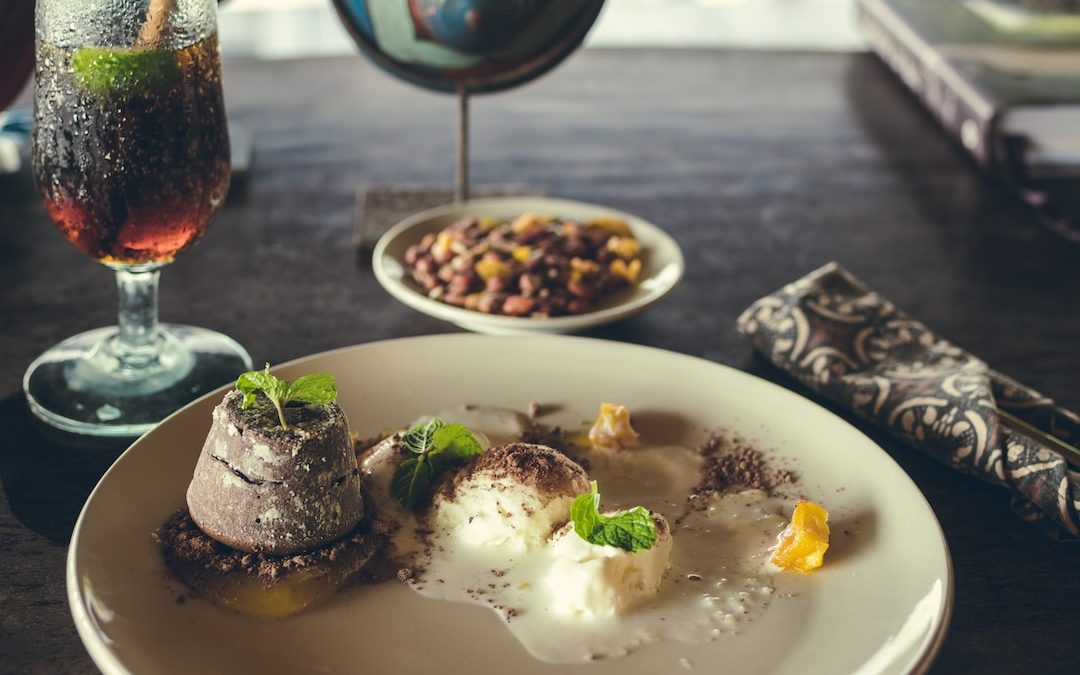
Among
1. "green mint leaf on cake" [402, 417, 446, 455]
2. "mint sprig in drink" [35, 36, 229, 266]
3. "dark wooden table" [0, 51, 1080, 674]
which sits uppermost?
"mint sprig in drink" [35, 36, 229, 266]

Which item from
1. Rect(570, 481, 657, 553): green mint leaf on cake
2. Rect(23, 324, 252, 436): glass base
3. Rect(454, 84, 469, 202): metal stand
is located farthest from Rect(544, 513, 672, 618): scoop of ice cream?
Rect(454, 84, 469, 202): metal stand

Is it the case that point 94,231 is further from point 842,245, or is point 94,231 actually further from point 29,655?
point 842,245

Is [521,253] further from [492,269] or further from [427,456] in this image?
[427,456]

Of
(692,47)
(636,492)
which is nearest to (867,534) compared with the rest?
(636,492)

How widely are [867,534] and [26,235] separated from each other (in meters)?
1.22

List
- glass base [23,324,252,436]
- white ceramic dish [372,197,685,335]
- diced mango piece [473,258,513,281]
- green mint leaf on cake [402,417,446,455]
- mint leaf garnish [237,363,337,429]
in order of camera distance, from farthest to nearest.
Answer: diced mango piece [473,258,513,281], white ceramic dish [372,197,685,335], glass base [23,324,252,436], green mint leaf on cake [402,417,446,455], mint leaf garnish [237,363,337,429]

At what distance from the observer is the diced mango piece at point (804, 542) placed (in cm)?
96

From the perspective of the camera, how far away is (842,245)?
1.74 metres

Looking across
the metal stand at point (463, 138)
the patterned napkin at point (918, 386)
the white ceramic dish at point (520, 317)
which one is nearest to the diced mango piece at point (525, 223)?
the white ceramic dish at point (520, 317)

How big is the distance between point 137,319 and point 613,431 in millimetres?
548

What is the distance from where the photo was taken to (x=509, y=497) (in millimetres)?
986

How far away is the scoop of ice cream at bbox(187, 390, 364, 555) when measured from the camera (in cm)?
93

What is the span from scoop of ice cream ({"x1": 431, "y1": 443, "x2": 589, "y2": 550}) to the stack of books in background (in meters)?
1.12

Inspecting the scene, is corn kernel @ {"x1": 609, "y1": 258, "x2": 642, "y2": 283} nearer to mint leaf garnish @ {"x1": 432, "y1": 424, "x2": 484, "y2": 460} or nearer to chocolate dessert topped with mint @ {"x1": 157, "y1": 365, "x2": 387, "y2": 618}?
mint leaf garnish @ {"x1": 432, "y1": 424, "x2": 484, "y2": 460}
